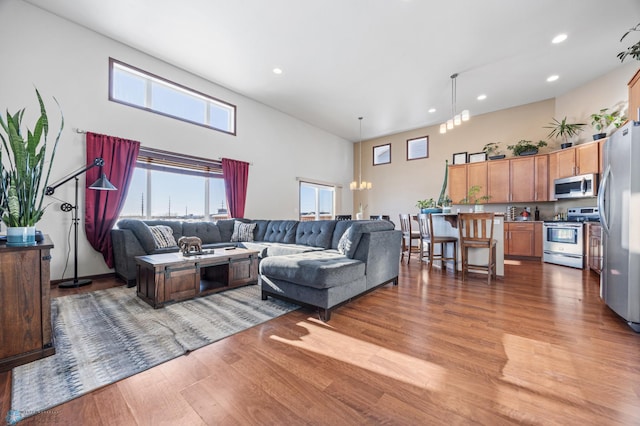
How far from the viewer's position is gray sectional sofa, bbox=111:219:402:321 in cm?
234

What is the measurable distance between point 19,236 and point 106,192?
244cm

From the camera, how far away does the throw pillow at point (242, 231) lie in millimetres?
4762

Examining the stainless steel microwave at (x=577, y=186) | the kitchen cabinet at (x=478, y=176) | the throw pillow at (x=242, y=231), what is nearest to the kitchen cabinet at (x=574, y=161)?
the stainless steel microwave at (x=577, y=186)

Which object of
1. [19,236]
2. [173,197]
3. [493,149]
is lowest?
[19,236]

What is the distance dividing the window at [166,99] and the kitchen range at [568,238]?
668cm

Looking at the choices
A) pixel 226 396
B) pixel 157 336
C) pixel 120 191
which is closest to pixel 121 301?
pixel 157 336

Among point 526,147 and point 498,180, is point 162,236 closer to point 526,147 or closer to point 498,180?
point 498,180

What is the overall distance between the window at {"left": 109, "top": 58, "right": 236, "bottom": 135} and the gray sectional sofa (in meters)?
2.02

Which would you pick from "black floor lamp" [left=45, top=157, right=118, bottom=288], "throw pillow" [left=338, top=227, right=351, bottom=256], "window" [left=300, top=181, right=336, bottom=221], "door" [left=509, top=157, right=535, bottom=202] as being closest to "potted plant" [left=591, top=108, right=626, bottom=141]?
"door" [left=509, top=157, right=535, bottom=202]

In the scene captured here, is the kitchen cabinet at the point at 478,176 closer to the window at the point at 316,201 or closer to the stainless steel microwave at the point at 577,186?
the stainless steel microwave at the point at 577,186

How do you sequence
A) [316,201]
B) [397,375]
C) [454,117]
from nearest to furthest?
A: [397,375] < [454,117] < [316,201]

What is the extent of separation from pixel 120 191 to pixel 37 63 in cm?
183

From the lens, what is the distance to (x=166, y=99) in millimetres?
4504

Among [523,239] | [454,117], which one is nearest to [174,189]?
[454,117]
